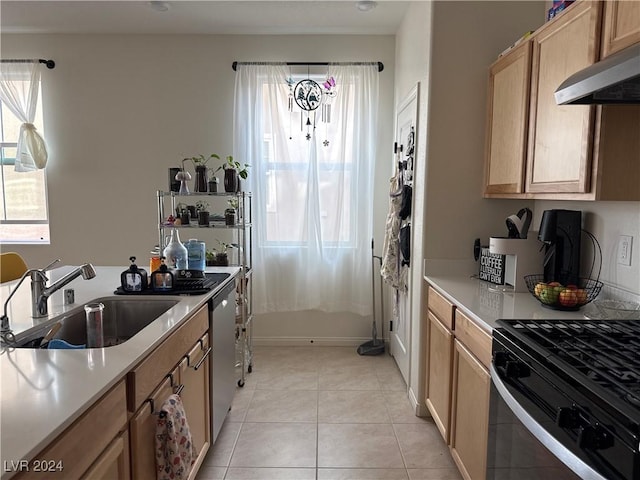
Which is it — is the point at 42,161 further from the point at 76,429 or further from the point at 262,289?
the point at 76,429

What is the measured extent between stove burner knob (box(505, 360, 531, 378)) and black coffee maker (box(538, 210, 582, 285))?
873 mm

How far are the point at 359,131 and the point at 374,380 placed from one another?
207 centimetres

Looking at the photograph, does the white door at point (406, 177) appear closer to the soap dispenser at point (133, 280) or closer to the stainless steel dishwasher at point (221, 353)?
the stainless steel dishwasher at point (221, 353)

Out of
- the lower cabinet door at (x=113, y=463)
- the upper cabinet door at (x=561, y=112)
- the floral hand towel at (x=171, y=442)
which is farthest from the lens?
the upper cabinet door at (x=561, y=112)

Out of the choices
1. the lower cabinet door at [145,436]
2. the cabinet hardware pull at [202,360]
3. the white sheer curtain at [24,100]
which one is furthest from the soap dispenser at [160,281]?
the white sheer curtain at [24,100]

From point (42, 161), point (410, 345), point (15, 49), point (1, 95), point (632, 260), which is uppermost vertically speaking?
point (15, 49)

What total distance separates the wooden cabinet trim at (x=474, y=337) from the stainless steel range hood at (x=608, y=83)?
919 millimetres

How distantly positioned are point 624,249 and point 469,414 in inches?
38.7

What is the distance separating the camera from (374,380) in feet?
10.8

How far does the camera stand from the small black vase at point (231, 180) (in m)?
3.07

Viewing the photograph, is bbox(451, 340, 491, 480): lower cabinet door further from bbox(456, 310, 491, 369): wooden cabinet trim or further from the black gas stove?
the black gas stove

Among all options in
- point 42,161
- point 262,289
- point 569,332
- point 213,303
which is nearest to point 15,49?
point 42,161

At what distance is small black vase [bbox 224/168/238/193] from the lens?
3.07 m

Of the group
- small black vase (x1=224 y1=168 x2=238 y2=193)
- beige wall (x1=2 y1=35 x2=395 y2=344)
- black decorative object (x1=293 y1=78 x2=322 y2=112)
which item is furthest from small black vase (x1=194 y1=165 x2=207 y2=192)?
black decorative object (x1=293 y1=78 x2=322 y2=112)
